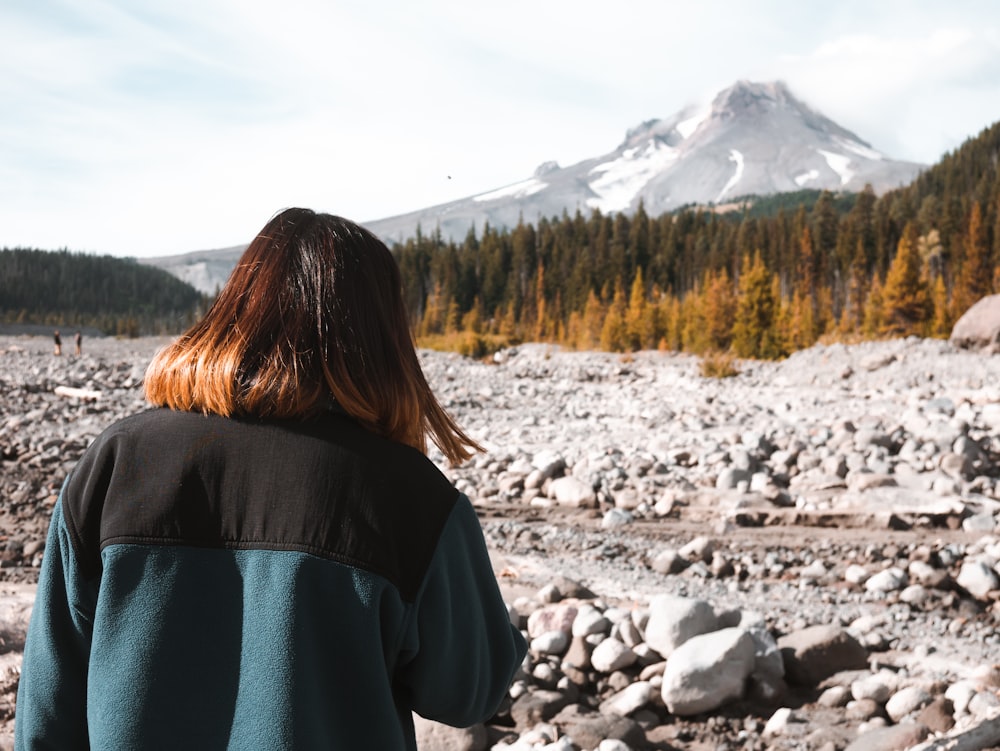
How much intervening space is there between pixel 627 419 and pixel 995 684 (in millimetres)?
10616

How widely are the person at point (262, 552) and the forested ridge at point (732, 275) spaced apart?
3545cm

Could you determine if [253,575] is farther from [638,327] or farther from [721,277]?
[638,327]

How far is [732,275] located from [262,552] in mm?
67629

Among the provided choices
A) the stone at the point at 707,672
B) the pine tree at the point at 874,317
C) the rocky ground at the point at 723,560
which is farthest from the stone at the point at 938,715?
the pine tree at the point at 874,317

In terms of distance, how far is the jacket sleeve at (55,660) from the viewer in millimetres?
1471

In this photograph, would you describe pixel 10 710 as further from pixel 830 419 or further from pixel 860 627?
pixel 830 419

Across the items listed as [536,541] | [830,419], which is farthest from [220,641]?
[830,419]

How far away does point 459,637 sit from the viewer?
4.85 feet

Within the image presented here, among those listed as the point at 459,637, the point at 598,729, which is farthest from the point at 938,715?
the point at 459,637

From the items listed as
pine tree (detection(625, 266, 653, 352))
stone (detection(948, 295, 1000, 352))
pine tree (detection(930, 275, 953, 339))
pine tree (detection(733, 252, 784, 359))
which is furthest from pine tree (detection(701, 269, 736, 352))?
stone (detection(948, 295, 1000, 352))

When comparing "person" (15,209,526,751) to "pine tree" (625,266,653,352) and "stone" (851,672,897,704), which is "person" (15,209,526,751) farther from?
"pine tree" (625,266,653,352)

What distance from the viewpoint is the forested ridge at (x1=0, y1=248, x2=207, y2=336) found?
9700 cm

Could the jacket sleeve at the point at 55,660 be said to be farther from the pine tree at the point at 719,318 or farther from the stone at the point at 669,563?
the pine tree at the point at 719,318

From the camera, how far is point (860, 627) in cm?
523
